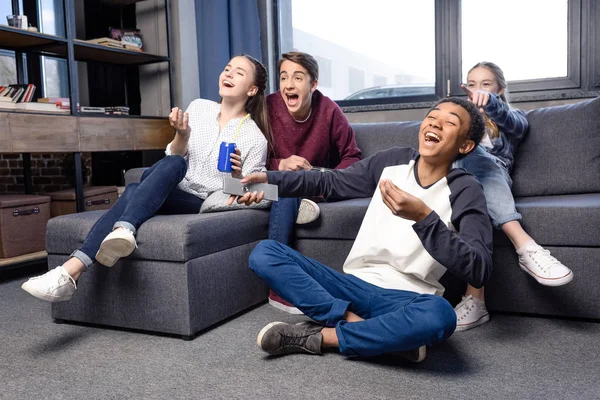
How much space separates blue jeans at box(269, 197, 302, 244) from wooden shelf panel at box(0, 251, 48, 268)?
4.70 ft

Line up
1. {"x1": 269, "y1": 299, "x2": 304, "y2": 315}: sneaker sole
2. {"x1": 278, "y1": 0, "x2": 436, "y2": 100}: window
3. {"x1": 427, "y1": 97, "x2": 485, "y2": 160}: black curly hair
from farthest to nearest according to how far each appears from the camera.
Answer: {"x1": 278, "y1": 0, "x2": 436, "y2": 100}: window
{"x1": 269, "y1": 299, "x2": 304, "y2": 315}: sneaker sole
{"x1": 427, "y1": 97, "x2": 485, "y2": 160}: black curly hair

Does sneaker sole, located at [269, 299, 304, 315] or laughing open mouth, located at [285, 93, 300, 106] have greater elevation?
laughing open mouth, located at [285, 93, 300, 106]

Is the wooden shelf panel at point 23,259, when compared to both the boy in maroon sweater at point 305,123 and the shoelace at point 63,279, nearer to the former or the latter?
the shoelace at point 63,279

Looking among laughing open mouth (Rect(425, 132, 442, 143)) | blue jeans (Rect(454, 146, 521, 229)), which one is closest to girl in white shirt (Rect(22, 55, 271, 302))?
laughing open mouth (Rect(425, 132, 442, 143))

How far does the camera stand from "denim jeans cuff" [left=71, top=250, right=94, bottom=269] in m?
1.83

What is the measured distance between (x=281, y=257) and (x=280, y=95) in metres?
1.14

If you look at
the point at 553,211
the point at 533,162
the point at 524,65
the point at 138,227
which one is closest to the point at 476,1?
the point at 524,65

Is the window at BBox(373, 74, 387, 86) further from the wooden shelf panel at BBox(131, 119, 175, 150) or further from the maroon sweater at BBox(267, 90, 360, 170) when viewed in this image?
the wooden shelf panel at BBox(131, 119, 175, 150)

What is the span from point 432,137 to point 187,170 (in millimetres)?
994

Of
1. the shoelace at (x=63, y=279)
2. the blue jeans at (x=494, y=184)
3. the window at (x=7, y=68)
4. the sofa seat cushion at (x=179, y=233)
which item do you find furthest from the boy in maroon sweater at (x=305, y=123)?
the window at (x=7, y=68)

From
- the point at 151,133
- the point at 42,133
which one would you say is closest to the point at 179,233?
the point at 42,133

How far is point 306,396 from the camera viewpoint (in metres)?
1.40

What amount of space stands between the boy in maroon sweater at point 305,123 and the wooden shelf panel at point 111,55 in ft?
4.42

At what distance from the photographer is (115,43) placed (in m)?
3.49
